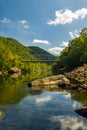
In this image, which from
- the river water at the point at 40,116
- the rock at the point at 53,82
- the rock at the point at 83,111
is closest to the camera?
the river water at the point at 40,116

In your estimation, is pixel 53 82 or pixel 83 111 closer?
pixel 83 111

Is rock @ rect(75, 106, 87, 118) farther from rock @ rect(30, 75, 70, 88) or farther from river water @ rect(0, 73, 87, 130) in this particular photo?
rock @ rect(30, 75, 70, 88)

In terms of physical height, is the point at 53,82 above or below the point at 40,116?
above

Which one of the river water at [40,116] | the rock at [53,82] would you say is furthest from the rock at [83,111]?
the rock at [53,82]

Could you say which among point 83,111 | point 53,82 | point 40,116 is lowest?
point 40,116

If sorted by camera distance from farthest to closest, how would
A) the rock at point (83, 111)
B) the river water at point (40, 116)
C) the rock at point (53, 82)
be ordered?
the rock at point (53, 82), the rock at point (83, 111), the river water at point (40, 116)

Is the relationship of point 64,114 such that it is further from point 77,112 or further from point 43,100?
point 43,100

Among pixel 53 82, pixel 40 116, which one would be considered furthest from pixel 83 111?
pixel 53 82

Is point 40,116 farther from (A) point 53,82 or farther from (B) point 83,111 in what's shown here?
(A) point 53,82

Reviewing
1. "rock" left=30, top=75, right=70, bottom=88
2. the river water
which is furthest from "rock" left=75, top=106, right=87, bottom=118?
"rock" left=30, top=75, right=70, bottom=88

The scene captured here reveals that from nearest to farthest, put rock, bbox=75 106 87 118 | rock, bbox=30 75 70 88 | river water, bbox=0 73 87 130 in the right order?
1. river water, bbox=0 73 87 130
2. rock, bbox=75 106 87 118
3. rock, bbox=30 75 70 88

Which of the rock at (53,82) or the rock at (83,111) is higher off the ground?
the rock at (53,82)

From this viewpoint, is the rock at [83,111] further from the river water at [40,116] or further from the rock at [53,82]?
the rock at [53,82]

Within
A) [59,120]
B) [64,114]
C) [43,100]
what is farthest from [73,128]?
[43,100]
